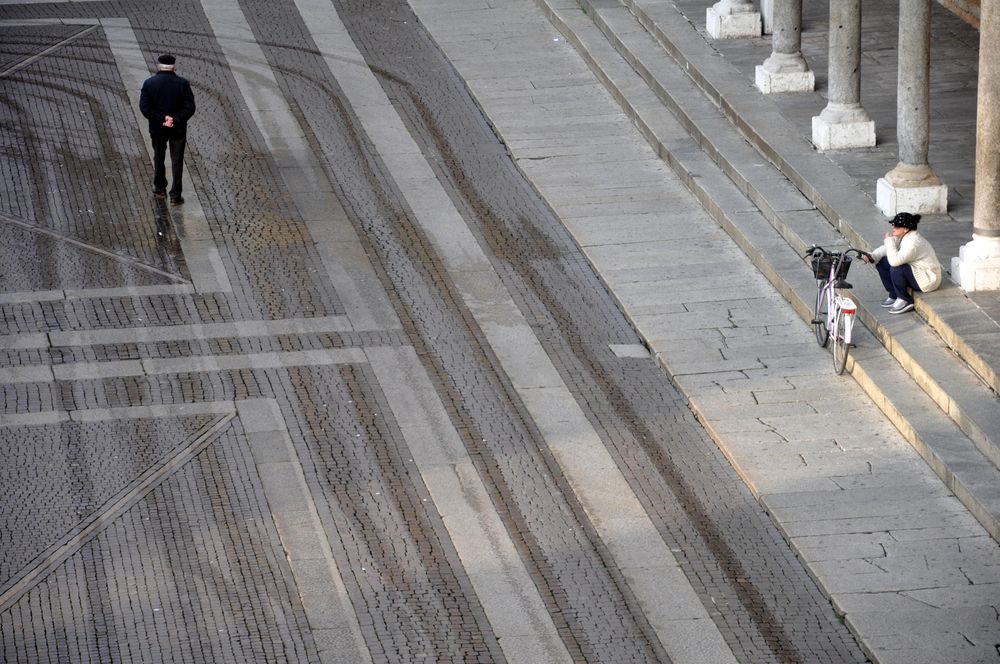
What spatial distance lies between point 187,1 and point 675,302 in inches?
510

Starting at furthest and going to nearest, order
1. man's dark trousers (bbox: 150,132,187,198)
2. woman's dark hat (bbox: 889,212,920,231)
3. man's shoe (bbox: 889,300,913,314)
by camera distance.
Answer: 1. man's dark trousers (bbox: 150,132,187,198)
2. man's shoe (bbox: 889,300,913,314)
3. woman's dark hat (bbox: 889,212,920,231)

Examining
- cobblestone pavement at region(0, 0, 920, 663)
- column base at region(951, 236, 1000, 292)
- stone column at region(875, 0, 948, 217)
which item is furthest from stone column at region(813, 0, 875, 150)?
column base at region(951, 236, 1000, 292)

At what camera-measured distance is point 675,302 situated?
56.9ft

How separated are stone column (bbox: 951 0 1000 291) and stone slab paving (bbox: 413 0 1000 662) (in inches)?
65.9

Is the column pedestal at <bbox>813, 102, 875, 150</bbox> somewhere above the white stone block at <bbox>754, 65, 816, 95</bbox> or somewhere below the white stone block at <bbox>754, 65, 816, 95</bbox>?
above

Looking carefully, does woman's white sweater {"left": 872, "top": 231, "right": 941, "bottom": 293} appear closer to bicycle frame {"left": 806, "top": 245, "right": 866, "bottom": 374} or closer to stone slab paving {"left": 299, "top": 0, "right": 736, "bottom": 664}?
bicycle frame {"left": 806, "top": 245, "right": 866, "bottom": 374}

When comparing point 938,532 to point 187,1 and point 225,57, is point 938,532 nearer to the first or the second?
point 225,57

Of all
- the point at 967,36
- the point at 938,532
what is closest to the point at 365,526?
the point at 938,532

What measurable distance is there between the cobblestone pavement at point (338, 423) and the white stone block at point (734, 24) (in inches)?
153

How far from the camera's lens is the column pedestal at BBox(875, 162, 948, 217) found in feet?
59.2

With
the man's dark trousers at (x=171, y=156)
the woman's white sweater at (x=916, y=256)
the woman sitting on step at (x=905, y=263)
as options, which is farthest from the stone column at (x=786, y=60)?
the man's dark trousers at (x=171, y=156)

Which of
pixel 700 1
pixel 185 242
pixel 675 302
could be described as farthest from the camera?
pixel 700 1

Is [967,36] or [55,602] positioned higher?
[55,602]

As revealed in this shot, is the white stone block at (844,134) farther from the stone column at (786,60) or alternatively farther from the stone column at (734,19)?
the stone column at (734,19)
